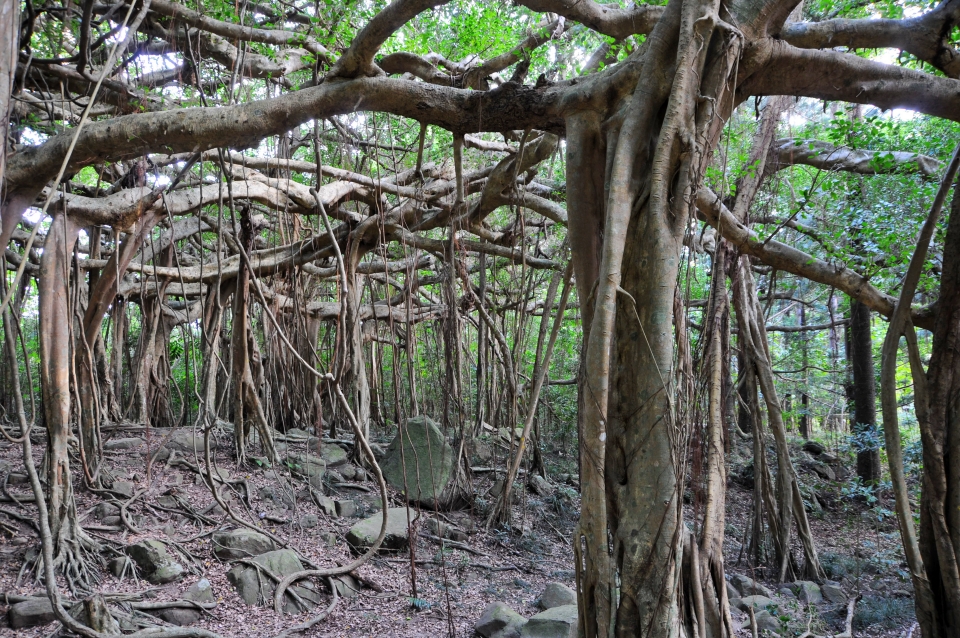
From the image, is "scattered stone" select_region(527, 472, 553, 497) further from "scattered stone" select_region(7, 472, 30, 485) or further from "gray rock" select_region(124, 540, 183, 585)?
"scattered stone" select_region(7, 472, 30, 485)

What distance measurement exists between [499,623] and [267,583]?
1401 mm

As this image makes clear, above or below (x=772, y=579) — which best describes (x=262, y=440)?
above

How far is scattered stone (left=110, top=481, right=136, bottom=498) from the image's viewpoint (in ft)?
14.5

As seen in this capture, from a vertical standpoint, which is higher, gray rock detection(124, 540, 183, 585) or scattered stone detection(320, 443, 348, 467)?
scattered stone detection(320, 443, 348, 467)

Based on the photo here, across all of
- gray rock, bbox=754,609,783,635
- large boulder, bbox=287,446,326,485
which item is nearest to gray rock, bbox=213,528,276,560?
large boulder, bbox=287,446,326,485

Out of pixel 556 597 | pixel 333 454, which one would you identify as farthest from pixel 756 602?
pixel 333 454

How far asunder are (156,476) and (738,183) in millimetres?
4944

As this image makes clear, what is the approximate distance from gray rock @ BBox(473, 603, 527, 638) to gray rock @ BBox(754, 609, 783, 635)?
131 centimetres

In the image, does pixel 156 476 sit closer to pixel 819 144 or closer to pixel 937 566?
pixel 937 566

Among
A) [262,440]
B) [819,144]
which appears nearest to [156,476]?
[262,440]

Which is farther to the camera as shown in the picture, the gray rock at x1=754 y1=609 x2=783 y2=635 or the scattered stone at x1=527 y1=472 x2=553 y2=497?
the scattered stone at x1=527 y1=472 x2=553 y2=497

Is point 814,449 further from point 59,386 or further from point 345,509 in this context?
point 59,386

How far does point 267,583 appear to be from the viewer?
3781 millimetres

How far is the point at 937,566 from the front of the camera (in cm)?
284
